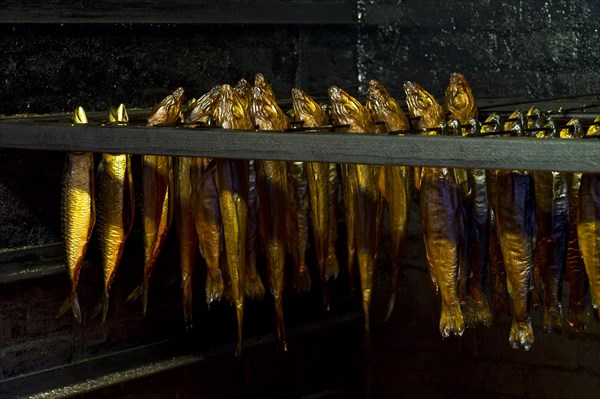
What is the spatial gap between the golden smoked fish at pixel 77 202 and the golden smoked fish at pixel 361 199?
114cm

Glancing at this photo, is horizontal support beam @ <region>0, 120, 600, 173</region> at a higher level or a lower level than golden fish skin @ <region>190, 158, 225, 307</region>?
higher

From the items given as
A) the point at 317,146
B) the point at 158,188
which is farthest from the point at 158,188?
the point at 317,146

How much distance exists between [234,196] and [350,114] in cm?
63

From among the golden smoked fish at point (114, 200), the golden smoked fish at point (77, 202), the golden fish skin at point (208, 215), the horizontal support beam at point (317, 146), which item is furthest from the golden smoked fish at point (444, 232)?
the golden smoked fish at point (77, 202)

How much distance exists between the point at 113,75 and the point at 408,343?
2.75m

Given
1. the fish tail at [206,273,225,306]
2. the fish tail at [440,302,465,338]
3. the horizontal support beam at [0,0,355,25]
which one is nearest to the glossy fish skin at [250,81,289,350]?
the fish tail at [206,273,225,306]

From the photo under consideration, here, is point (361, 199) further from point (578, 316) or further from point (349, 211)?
point (578, 316)

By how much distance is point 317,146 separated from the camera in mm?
3840

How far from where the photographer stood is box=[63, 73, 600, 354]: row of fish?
411cm

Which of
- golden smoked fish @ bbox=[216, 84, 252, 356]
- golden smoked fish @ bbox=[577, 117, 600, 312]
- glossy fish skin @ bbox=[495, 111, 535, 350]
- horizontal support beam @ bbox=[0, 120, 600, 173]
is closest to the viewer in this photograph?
horizontal support beam @ bbox=[0, 120, 600, 173]

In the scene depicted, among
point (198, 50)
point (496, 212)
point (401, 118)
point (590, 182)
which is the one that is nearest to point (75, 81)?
point (198, 50)

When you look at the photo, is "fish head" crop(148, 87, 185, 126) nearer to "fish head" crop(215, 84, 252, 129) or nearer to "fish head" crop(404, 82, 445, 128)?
"fish head" crop(215, 84, 252, 129)

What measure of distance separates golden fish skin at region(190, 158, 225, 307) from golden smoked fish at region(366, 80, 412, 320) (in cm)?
74

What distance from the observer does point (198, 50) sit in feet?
20.7
